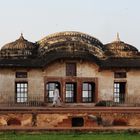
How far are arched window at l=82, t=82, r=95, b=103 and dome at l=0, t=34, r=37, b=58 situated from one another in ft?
11.3

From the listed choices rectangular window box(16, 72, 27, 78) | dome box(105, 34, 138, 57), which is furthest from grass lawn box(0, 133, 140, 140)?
dome box(105, 34, 138, 57)

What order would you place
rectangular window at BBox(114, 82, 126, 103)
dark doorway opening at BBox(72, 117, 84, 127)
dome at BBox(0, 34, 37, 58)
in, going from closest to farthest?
dark doorway opening at BBox(72, 117, 84, 127), dome at BBox(0, 34, 37, 58), rectangular window at BBox(114, 82, 126, 103)

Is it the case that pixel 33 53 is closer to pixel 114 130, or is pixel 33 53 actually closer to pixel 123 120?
pixel 123 120

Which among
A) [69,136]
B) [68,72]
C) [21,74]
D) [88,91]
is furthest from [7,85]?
[69,136]

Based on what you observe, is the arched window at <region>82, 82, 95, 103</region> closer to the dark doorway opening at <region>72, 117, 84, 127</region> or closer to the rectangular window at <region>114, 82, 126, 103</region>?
the rectangular window at <region>114, 82, 126, 103</region>

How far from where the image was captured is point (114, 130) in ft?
51.6

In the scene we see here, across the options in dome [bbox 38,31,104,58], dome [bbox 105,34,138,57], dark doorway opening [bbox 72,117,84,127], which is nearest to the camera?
dark doorway opening [bbox 72,117,84,127]

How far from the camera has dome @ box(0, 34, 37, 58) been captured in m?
25.0

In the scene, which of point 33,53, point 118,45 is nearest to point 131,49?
point 118,45

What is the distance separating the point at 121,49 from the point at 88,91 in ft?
9.64

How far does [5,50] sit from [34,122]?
726 centimetres

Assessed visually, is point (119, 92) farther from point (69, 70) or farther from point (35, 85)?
point (35, 85)

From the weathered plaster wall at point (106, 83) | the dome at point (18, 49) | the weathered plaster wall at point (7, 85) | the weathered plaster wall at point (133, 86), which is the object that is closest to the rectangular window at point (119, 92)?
the weathered plaster wall at point (133, 86)

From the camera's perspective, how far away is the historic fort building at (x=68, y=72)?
2452 cm
